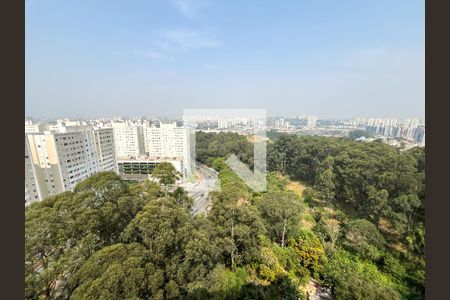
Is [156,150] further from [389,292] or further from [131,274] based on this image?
[389,292]

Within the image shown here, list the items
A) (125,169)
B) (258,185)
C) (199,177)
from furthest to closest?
(199,177)
(125,169)
(258,185)

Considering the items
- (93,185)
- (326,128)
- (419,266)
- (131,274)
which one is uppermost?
(326,128)

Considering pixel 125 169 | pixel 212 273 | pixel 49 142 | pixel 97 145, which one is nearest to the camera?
pixel 212 273

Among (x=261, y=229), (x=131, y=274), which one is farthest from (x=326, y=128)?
(x=131, y=274)

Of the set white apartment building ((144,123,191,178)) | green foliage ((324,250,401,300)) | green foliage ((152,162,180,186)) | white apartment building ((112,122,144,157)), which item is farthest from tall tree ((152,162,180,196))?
white apartment building ((112,122,144,157))

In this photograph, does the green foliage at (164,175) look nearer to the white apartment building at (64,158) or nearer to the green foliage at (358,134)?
the white apartment building at (64,158)

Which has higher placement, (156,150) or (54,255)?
(156,150)

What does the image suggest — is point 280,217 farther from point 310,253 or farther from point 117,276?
point 117,276

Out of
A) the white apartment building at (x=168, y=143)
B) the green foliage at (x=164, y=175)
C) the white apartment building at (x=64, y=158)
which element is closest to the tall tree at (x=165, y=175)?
the green foliage at (x=164, y=175)
